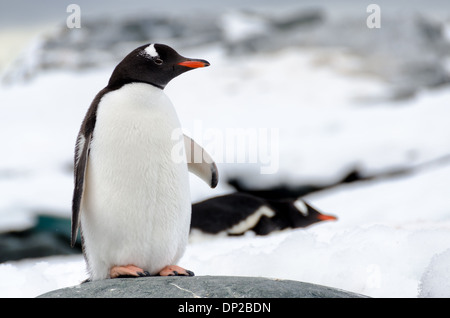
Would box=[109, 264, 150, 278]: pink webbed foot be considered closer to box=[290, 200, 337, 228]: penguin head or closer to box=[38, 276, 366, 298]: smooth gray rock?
box=[38, 276, 366, 298]: smooth gray rock

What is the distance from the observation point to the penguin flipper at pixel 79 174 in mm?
1372

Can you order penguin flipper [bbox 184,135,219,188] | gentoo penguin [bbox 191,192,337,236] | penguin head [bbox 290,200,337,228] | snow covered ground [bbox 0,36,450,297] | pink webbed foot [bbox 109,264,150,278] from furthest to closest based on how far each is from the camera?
1. penguin head [bbox 290,200,337,228]
2. gentoo penguin [bbox 191,192,337,236]
3. snow covered ground [bbox 0,36,450,297]
4. penguin flipper [bbox 184,135,219,188]
5. pink webbed foot [bbox 109,264,150,278]

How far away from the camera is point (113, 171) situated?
1.39 meters

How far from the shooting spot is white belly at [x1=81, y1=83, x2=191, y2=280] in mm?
1388

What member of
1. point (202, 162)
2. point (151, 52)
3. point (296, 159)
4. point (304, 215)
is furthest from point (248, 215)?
point (296, 159)

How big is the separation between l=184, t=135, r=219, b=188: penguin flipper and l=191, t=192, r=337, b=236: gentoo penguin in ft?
2.68

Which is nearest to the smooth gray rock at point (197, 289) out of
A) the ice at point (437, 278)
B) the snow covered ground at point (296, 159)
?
the ice at point (437, 278)

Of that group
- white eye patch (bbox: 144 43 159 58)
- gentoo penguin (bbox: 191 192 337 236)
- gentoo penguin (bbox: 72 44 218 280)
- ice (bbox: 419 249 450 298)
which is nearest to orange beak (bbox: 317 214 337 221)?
gentoo penguin (bbox: 191 192 337 236)

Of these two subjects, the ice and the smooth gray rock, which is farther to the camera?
the ice

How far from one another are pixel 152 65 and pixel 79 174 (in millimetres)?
280

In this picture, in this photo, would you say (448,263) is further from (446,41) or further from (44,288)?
(446,41)

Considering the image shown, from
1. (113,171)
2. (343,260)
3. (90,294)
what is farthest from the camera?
(343,260)

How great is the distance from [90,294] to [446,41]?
5.98 meters

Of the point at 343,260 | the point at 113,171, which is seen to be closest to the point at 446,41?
the point at 343,260
